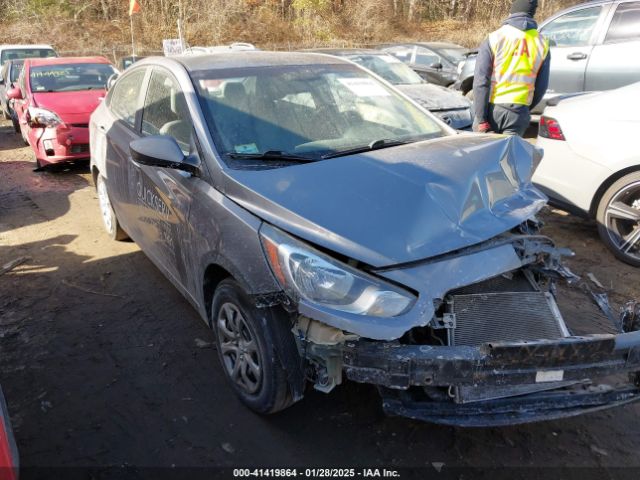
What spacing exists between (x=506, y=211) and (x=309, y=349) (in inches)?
50.4

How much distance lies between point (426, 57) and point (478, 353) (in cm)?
1242

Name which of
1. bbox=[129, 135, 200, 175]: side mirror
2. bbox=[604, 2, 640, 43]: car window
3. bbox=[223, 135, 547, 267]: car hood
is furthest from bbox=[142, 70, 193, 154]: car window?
bbox=[604, 2, 640, 43]: car window

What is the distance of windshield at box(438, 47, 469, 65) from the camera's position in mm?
13041

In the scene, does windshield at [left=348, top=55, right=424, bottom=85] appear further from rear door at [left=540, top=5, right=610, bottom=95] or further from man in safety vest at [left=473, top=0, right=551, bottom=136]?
man in safety vest at [left=473, top=0, right=551, bottom=136]

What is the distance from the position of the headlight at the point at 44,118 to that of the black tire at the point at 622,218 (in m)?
7.09

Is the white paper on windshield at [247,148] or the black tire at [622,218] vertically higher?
the white paper on windshield at [247,148]

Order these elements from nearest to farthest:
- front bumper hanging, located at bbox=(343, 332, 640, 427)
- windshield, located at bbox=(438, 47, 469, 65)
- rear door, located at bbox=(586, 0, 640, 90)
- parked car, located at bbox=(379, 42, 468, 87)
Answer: front bumper hanging, located at bbox=(343, 332, 640, 427)
rear door, located at bbox=(586, 0, 640, 90)
parked car, located at bbox=(379, 42, 468, 87)
windshield, located at bbox=(438, 47, 469, 65)

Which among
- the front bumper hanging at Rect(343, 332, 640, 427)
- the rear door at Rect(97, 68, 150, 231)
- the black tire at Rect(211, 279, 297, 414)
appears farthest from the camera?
the rear door at Rect(97, 68, 150, 231)

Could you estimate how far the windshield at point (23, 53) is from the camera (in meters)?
14.2

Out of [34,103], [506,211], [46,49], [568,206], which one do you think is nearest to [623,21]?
[568,206]

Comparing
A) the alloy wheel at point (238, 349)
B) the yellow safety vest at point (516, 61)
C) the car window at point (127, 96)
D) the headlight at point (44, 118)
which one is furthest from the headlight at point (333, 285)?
the headlight at point (44, 118)

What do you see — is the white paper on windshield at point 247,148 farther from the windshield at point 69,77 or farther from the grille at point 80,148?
the windshield at point 69,77

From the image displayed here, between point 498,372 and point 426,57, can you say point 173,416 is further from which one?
point 426,57

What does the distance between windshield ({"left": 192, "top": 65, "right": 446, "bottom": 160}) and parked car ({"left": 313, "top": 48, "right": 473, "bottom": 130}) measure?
318cm
